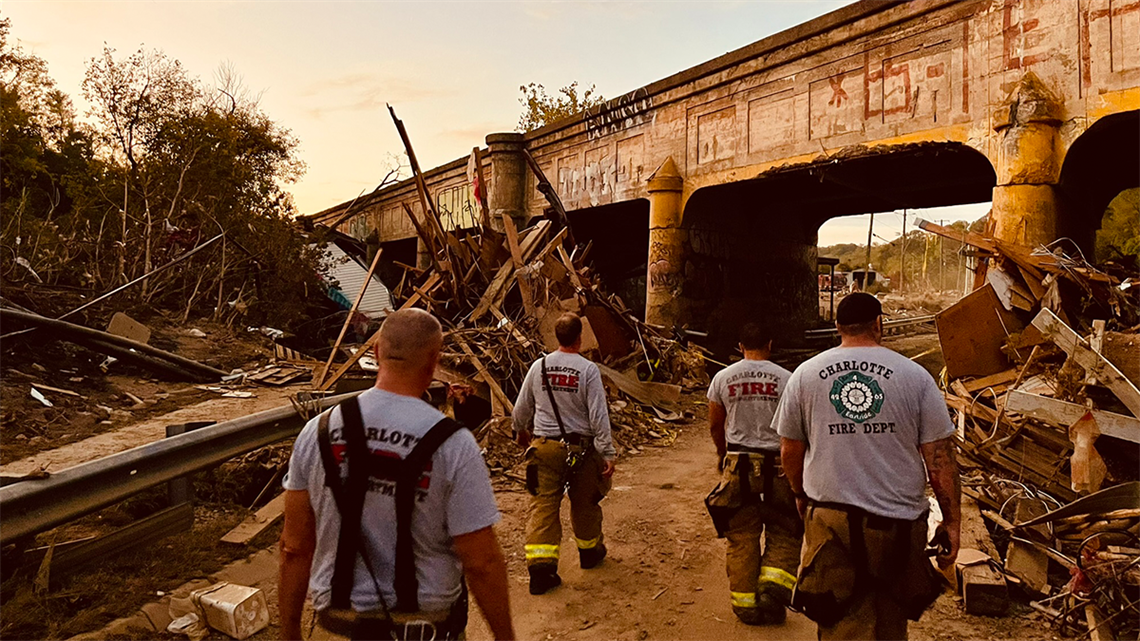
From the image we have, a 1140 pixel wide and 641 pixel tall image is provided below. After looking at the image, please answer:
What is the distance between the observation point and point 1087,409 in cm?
544

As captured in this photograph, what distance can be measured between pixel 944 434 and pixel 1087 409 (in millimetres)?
3737

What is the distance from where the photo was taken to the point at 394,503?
6.77 feet

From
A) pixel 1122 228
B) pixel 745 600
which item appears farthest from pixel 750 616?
pixel 1122 228

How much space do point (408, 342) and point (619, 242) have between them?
19297mm

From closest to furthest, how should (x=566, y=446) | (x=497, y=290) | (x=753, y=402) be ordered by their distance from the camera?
(x=753, y=402) → (x=566, y=446) → (x=497, y=290)

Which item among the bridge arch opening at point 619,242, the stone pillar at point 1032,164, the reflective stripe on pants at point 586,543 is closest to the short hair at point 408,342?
the reflective stripe on pants at point 586,543

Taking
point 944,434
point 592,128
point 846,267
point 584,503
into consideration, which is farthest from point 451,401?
point 846,267

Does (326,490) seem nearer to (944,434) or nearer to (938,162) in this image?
(944,434)

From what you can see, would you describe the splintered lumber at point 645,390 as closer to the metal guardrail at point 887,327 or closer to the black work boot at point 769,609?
the black work boot at point 769,609

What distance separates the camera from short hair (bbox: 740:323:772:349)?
14.5ft

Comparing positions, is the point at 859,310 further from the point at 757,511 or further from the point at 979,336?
the point at 979,336

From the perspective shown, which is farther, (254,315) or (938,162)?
(254,315)

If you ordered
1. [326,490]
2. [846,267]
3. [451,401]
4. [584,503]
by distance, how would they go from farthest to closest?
[846,267] < [451,401] < [584,503] < [326,490]

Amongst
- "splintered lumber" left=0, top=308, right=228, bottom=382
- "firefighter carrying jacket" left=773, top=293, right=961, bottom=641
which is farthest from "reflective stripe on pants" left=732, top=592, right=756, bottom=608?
"splintered lumber" left=0, top=308, right=228, bottom=382
